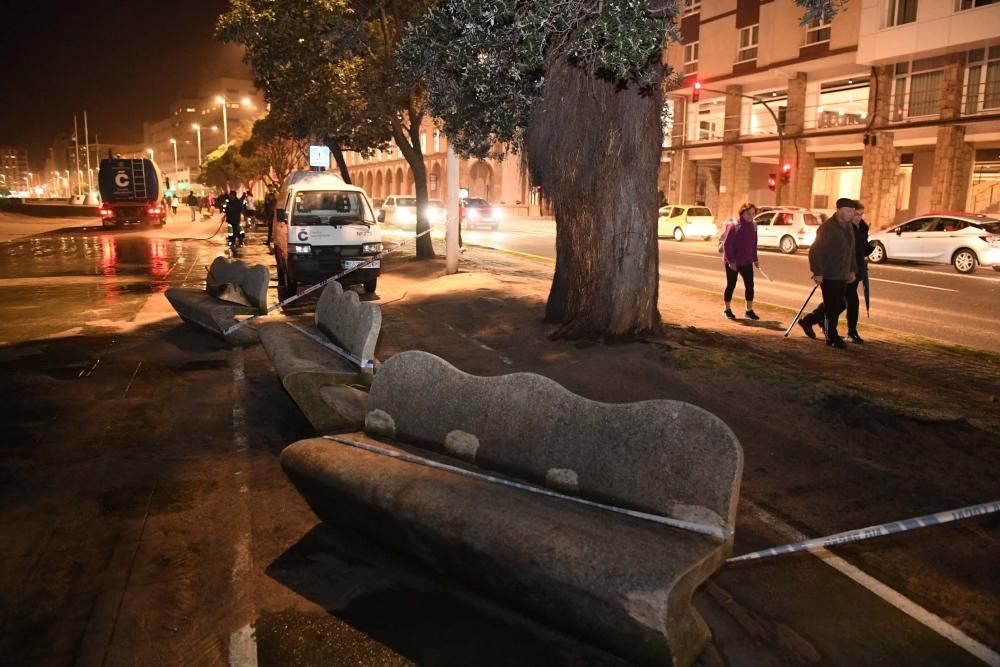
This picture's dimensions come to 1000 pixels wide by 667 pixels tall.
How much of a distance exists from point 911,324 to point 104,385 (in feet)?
39.6

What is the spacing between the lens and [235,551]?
4.05 metres

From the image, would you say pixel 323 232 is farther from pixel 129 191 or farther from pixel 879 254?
pixel 129 191

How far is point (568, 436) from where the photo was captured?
381cm

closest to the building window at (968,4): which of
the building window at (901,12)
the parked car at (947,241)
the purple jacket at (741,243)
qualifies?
the building window at (901,12)

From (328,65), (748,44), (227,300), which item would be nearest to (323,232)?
(227,300)

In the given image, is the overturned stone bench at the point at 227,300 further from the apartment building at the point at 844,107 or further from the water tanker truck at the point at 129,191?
the water tanker truck at the point at 129,191

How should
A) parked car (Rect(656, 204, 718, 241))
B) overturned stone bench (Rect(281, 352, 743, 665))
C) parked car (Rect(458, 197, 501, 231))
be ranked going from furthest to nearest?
parked car (Rect(458, 197, 501, 231)), parked car (Rect(656, 204, 718, 241)), overturned stone bench (Rect(281, 352, 743, 665))

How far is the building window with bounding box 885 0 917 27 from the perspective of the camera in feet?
99.1

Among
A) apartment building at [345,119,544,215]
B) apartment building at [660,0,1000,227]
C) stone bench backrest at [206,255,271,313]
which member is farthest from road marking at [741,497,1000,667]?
apartment building at [345,119,544,215]

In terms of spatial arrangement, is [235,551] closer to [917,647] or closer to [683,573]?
[683,573]

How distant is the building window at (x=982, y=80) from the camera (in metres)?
29.0

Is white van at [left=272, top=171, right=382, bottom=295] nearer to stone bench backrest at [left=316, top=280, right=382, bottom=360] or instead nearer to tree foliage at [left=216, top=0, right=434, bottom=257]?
tree foliage at [left=216, top=0, right=434, bottom=257]

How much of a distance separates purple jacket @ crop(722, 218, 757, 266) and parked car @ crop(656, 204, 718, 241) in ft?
71.3

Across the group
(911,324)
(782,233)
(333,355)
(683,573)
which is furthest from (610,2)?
(782,233)
